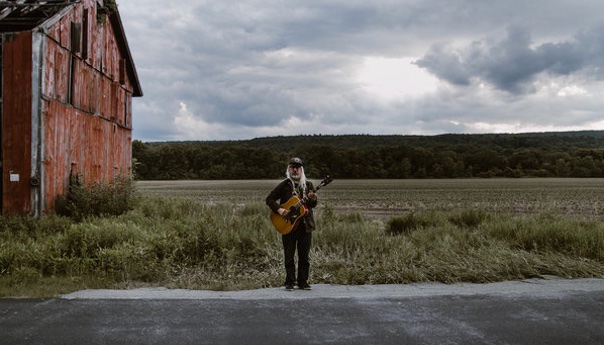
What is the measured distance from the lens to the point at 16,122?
13.5 metres

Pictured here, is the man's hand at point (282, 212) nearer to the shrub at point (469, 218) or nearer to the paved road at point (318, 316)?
the paved road at point (318, 316)

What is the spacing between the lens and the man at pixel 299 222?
7609 mm

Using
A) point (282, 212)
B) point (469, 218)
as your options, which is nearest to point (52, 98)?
point (282, 212)

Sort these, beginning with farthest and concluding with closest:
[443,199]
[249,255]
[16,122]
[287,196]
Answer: [443,199] → [16,122] → [249,255] → [287,196]

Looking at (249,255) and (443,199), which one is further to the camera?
(443,199)

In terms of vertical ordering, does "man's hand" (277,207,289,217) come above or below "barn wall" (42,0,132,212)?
below

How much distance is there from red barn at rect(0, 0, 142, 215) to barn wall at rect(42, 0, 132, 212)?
27 millimetres

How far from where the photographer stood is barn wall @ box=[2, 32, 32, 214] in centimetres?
1345

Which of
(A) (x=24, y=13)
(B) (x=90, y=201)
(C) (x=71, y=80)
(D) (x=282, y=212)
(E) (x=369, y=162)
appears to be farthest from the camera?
(E) (x=369, y=162)

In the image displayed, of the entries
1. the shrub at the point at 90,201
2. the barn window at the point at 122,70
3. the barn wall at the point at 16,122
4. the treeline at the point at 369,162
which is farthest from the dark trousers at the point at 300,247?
the treeline at the point at 369,162

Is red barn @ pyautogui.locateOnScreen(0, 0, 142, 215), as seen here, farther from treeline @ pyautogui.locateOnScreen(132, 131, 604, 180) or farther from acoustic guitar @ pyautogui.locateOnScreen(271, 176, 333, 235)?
treeline @ pyautogui.locateOnScreen(132, 131, 604, 180)

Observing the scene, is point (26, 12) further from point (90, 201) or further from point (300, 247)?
point (300, 247)

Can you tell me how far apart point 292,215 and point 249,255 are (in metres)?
3.34

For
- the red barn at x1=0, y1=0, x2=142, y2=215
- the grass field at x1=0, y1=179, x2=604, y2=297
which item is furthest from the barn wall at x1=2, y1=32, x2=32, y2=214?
the grass field at x1=0, y1=179, x2=604, y2=297
